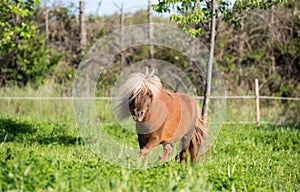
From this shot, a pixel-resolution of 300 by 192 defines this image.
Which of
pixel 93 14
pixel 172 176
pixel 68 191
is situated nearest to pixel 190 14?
pixel 172 176

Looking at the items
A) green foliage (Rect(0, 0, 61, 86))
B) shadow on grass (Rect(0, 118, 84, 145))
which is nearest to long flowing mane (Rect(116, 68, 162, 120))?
shadow on grass (Rect(0, 118, 84, 145))

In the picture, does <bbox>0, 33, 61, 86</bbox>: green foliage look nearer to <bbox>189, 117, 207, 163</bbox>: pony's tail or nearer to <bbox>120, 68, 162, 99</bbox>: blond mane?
<bbox>189, 117, 207, 163</bbox>: pony's tail

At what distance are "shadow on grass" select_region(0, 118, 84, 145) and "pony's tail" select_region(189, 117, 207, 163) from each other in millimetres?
3222

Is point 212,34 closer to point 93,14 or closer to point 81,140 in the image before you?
point 81,140

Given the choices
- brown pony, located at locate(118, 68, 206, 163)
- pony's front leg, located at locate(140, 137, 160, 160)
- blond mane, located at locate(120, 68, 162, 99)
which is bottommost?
pony's front leg, located at locate(140, 137, 160, 160)

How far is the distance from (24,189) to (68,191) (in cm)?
46

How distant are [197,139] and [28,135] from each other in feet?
18.8

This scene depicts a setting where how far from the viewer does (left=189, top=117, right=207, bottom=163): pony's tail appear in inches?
348

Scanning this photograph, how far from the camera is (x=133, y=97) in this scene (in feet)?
23.6

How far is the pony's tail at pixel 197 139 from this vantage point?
885 cm

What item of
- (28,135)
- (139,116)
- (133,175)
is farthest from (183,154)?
(28,135)

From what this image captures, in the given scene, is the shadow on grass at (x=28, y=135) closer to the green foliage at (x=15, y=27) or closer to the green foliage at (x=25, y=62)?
the green foliage at (x=15, y=27)

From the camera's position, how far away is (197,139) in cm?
891

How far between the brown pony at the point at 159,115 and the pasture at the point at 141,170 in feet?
1.82
